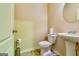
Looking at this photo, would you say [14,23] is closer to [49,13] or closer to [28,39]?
[28,39]

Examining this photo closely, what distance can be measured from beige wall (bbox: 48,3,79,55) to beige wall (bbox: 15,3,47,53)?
0.24 ft

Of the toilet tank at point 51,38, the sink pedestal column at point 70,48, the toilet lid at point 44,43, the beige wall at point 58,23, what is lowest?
the sink pedestal column at point 70,48

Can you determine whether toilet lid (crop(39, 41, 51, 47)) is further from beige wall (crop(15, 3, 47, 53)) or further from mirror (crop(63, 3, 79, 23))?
mirror (crop(63, 3, 79, 23))

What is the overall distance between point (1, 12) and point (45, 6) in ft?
1.71

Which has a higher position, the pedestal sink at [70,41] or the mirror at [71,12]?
the mirror at [71,12]

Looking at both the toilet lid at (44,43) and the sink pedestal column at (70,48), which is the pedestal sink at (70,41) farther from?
the toilet lid at (44,43)

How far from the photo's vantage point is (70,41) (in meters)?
1.52

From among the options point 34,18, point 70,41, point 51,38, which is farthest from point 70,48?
point 34,18

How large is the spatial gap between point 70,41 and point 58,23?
26cm

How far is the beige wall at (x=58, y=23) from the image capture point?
5.03 ft

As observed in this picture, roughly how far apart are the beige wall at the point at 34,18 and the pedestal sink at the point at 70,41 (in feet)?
0.80

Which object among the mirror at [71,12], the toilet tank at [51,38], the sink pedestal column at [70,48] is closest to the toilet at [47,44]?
the toilet tank at [51,38]

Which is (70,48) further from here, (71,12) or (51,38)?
(71,12)

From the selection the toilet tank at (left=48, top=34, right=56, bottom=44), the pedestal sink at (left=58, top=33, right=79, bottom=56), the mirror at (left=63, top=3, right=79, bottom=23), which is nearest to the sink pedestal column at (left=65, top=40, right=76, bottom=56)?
the pedestal sink at (left=58, top=33, right=79, bottom=56)
